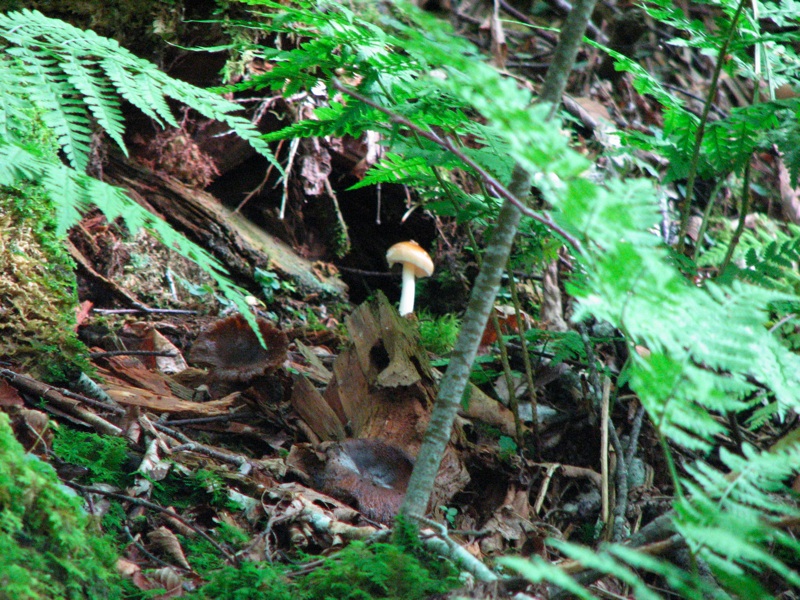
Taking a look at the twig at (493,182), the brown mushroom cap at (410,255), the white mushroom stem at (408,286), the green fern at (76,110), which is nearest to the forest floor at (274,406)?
the white mushroom stem at (408,286)

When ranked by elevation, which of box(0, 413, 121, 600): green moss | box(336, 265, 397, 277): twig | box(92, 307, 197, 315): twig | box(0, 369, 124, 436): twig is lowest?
box(92, 307, 197, 315): twig

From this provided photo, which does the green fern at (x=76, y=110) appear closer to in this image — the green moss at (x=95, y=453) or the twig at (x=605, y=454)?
the green moss at (x=95, y=453)

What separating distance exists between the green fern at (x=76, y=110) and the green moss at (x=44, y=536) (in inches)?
22.6

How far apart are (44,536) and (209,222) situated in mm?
3337

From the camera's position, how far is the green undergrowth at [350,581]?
1362 mm

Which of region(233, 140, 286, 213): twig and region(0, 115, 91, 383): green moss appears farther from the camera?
region(233, 140, 286, 213): twig

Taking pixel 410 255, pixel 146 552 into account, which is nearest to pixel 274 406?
pixel 146 552

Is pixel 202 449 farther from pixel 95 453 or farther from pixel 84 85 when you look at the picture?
pixel 84 85

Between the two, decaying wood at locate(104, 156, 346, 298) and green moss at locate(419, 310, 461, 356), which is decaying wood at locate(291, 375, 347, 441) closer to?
green moss at locate(419, 310, 461, 356)

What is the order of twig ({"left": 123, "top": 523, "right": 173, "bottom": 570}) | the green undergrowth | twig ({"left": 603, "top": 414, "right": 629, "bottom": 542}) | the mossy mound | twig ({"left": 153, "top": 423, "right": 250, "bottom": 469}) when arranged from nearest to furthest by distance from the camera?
the green undergrowth → twig ({"left": 123, "top": 523, "right": 173, "bottom": 570}) → twig ({"left": 603, "top": 414, "right": 629, "bottom": 542}) → twig ({"left": 153, "top": 423, "right": 250, "bottom": 469}) → the mossy mound

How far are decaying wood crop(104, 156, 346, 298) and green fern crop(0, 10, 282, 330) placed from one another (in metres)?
1.79

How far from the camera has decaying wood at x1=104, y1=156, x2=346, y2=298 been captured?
4.21 meters

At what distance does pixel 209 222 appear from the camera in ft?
14.4

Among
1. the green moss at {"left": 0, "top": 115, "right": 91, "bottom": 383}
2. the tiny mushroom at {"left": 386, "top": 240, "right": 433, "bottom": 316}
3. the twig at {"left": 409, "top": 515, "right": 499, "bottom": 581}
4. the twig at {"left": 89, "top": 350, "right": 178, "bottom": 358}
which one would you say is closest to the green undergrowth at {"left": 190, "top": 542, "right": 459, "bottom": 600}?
the twig at {"left": 409, "top": 515, "right": 499, "bottom": 581}
